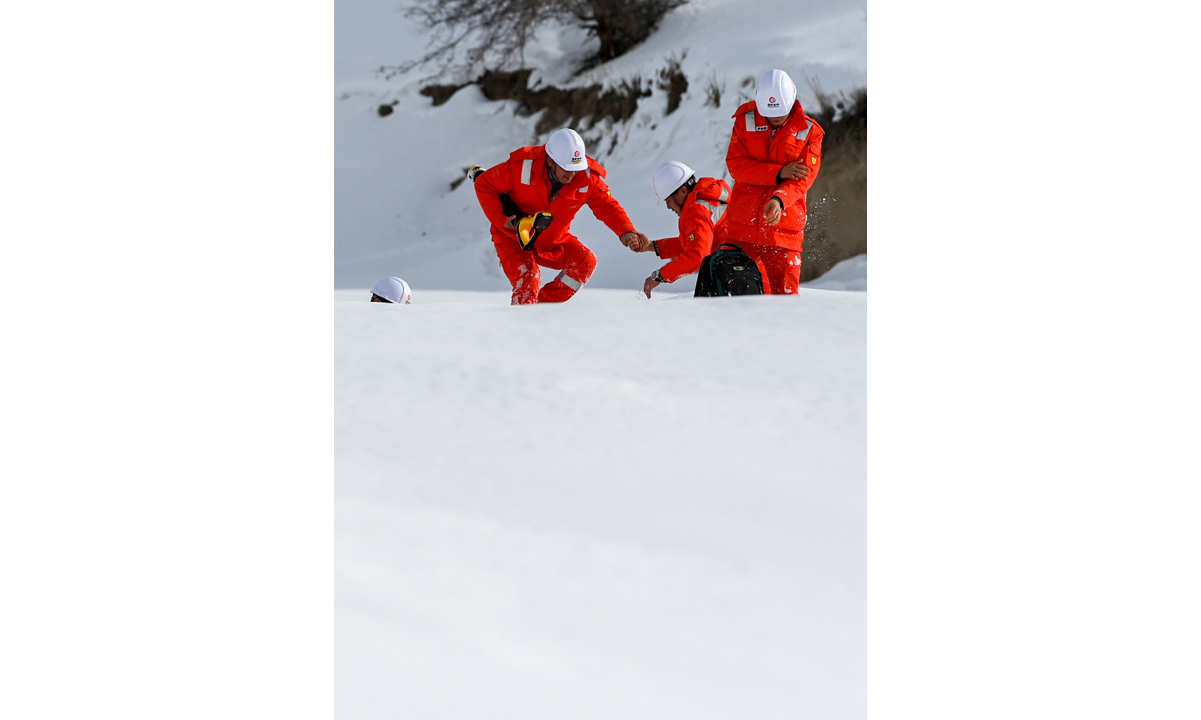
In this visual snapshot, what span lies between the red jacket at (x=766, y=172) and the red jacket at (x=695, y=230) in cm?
9

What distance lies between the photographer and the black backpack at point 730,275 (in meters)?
3.57

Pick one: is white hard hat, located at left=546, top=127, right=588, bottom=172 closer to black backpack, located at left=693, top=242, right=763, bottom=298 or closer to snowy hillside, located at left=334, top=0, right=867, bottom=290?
black backpack, located at left=693, top=242, right=763, bottom=298

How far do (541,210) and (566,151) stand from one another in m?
0.34

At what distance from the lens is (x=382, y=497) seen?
167 cm

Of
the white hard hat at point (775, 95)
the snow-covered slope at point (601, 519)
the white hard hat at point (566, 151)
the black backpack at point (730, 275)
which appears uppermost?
the white hard hat at point (775, 95)

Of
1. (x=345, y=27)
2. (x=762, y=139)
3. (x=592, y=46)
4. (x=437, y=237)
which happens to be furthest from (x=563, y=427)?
(x=345, y=27)

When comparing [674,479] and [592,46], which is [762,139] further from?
[592,46]

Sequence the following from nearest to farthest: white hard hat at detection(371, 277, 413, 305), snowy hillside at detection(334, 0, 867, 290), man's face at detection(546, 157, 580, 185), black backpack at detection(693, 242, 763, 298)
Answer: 1. black backpack at detection(693, 242, 763, 298)
2. man's face at detection(546, 157, 580, 185)
3. white hard hat at detection(371, 277, 413, 305)
4. snowy hillside at detection(334, 0, 867, 290)

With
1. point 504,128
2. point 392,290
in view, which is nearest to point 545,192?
point 392,290

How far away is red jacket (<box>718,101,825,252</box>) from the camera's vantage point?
382 cm

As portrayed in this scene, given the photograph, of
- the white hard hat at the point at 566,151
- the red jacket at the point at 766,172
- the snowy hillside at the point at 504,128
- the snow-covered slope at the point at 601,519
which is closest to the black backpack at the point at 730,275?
the red jacket at the point at 766,172

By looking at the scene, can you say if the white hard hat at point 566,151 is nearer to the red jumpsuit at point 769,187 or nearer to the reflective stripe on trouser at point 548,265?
the reflective stripe on trouser at point 548,265

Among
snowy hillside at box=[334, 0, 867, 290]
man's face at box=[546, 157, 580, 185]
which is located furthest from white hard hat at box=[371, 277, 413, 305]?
snowy hillside at box=[334, 0, 867, 290]

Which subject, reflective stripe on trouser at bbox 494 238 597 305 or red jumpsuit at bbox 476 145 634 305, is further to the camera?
reflective stripe on trouser at bbox 494 238 597 305
